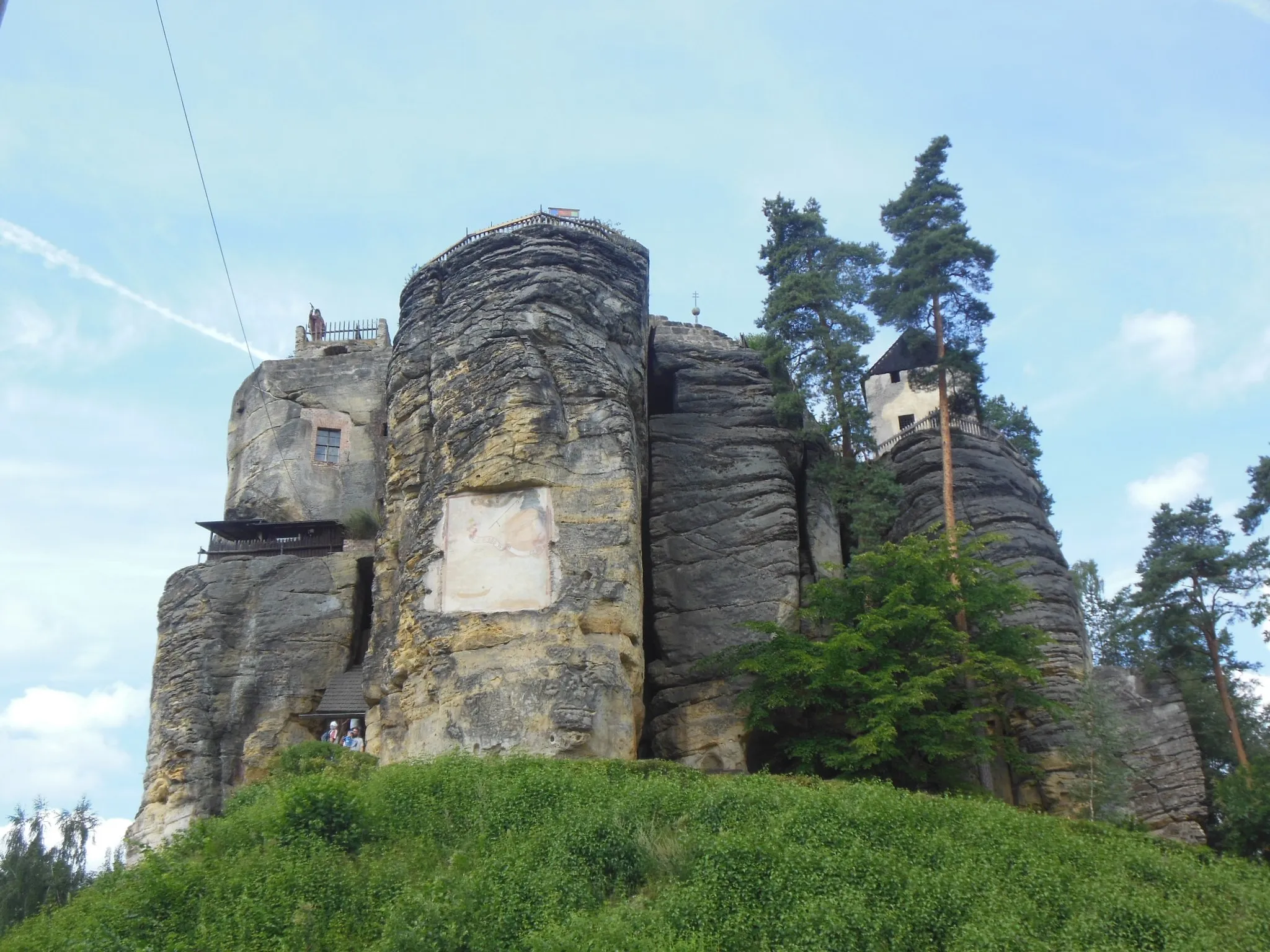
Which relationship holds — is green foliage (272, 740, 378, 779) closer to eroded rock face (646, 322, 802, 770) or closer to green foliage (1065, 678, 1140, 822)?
eroded rock face (646, 322, 802, 770)

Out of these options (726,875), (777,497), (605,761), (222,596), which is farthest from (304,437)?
(726,875)

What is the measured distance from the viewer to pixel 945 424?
28.8m

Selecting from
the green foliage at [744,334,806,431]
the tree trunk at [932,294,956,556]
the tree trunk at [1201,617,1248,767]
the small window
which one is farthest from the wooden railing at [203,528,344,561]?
the tree trunk at [1201,617,1248,767]

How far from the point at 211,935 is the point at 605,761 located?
8.49 meters

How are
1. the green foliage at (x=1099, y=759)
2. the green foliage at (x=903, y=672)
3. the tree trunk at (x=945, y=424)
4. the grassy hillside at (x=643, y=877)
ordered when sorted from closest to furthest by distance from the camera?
the grassy hillside at (x=643, y=877) < the green foliage at (x=903, y=672) < the green foliage at (x=1099, y=759) < the tree trunk at (x=945, y=424)

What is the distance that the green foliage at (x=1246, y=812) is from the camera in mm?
24578

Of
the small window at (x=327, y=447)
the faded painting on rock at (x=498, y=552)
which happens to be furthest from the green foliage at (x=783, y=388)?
the small window at (x=327, y=447)

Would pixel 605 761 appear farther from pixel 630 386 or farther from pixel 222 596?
pixel 222 596

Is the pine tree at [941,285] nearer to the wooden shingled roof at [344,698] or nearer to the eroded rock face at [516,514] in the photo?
the eroded rock face at [516,514]

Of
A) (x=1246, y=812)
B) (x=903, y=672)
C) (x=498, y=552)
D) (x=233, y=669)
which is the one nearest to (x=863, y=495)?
(x=903, y=672)

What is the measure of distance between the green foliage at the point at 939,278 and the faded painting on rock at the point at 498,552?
10871 mm

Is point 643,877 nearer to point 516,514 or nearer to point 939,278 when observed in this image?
point 516,514

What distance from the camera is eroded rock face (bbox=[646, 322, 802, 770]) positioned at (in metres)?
27.2

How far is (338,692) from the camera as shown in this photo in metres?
30.8
